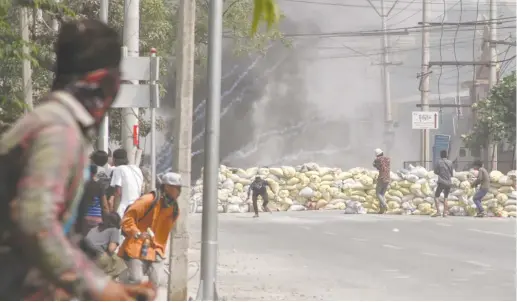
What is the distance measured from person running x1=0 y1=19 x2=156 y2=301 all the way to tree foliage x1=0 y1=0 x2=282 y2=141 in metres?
5.91

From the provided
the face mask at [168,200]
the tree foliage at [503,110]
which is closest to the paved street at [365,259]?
the face mask at [168,200]

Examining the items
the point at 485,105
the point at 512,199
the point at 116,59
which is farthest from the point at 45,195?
the point at 485,105

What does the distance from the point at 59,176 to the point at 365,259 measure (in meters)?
13.9

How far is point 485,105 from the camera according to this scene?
4538 centimetres

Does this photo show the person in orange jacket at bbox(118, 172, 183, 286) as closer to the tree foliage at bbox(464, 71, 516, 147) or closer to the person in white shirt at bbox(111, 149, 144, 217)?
the person in white shirt at bbox(111, 149, 144, 217)

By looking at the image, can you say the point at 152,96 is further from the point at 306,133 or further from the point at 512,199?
the point at 306,133

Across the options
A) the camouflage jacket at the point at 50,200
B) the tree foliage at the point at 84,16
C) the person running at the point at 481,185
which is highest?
the tree foliage at the point at 84,16

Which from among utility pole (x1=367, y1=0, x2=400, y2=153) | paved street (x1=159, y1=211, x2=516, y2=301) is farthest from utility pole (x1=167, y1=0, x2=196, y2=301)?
utility pole (x1=367, y1=0, x2=400, y2=153)

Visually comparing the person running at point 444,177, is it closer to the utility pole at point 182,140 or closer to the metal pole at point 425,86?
the metal pole at point 425,86

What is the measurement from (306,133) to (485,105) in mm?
17265

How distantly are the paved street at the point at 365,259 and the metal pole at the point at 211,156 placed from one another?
1.32 metres

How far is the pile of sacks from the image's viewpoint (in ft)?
94.7

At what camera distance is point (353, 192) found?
31.6 meters

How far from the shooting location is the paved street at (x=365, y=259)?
12.3m
